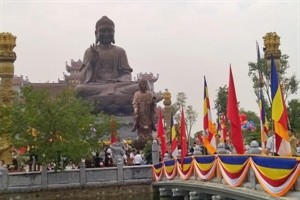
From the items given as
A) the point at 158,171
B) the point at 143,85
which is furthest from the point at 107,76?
the point at 158,171

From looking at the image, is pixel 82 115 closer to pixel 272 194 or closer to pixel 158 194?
pixel 158 194

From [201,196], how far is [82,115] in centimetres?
836

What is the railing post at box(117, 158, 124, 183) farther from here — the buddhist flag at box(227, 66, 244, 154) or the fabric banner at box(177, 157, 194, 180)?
the buddhist flag at box(227, 66, 244, 154)

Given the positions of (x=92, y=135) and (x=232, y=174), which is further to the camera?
(x=92, y=135)

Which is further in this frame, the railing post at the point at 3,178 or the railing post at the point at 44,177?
the railing post at the point at 44,177

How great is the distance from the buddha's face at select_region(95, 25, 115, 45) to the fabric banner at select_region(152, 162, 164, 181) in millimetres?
18784

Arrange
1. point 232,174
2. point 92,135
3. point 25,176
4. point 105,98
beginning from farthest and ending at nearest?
point 105,98, point 92,135, point 25,176, point 232,174

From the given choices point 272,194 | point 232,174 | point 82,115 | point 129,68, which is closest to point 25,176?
point 82,115

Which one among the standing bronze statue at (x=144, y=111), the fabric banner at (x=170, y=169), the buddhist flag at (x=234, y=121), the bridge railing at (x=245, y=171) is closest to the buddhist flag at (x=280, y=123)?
the bridge railing at (x=245, y=171)

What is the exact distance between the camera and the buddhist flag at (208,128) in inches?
552

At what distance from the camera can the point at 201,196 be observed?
14.4m

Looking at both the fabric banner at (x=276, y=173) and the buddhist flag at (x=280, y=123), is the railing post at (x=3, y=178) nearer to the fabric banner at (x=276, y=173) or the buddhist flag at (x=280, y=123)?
the fabric banner at (x=276, y=173)

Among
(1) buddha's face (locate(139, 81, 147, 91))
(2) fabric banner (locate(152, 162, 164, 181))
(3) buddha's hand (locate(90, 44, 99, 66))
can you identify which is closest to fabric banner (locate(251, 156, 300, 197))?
(2) fabric banner (locate(152, 162, 164, 181))

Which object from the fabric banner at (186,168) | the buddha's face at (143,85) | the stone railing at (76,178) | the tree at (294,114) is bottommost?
the stone railing at (76,178)
